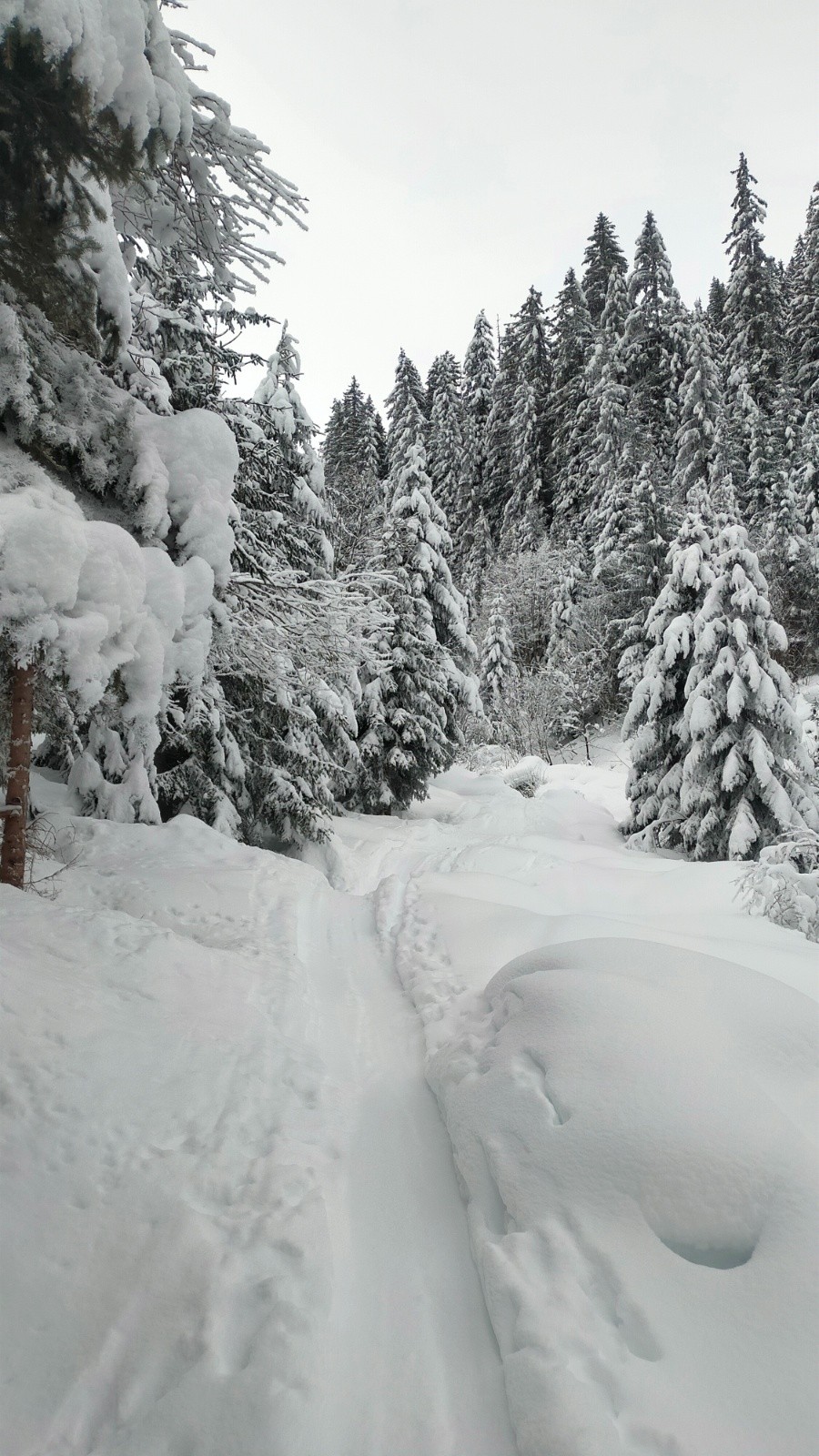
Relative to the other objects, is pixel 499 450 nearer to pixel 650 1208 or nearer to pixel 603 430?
pixel 603 430

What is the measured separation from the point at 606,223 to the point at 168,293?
45685 mm

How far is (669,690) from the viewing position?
1152cm

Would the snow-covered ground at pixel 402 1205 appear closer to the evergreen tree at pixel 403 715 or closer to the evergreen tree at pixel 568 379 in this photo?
the evergreen tree at pixel 403 715

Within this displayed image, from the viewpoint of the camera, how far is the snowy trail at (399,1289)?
1.84m

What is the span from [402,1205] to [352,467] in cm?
3478

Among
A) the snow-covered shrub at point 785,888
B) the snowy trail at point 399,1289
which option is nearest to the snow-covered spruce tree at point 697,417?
the snow-covered shrub at point 785,888

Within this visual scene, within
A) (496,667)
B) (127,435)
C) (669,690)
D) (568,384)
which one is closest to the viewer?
(127,435)

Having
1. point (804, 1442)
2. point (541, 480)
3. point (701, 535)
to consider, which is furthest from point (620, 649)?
point (804, 1442)

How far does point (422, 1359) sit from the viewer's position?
2.07 m

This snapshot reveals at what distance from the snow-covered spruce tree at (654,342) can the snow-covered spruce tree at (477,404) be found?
402 inches

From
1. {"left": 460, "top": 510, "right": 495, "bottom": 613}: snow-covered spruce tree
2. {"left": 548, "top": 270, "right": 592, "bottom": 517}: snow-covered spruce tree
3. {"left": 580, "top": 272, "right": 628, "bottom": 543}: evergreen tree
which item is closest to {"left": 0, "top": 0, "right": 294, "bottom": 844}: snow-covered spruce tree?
{"left": 580, "top": 272, "right": 628, "bottom": 543}: evergreen tree

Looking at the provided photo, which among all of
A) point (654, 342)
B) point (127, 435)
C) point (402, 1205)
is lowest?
point (402, 1205)

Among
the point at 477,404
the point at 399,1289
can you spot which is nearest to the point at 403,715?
the point at 399,1289

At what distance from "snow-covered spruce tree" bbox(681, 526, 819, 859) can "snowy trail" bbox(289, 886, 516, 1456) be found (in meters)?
8.06
